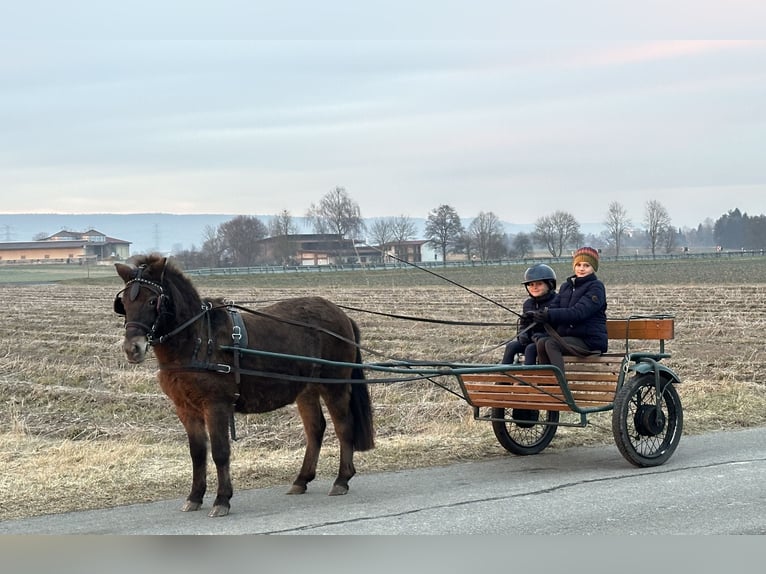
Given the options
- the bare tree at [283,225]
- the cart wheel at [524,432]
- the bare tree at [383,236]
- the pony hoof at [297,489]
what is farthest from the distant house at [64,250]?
the pony hoof at [297,489]

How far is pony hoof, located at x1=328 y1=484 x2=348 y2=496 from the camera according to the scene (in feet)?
24.8

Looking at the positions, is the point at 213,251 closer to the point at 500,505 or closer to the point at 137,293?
the point at 137,293

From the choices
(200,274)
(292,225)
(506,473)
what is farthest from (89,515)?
(292,225)

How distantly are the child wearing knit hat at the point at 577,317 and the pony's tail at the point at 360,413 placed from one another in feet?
5.60

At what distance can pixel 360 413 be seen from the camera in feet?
26.9

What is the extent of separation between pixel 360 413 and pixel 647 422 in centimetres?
266

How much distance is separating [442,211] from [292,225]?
853 inches

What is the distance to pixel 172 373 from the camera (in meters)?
7.11

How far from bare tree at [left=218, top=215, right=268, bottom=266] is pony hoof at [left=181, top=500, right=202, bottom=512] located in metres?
70.5

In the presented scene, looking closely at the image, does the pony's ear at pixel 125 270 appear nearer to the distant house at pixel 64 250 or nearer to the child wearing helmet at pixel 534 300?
the child wearing helmet at pixel 534 300

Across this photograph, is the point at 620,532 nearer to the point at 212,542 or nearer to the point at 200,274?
the point at 212,542

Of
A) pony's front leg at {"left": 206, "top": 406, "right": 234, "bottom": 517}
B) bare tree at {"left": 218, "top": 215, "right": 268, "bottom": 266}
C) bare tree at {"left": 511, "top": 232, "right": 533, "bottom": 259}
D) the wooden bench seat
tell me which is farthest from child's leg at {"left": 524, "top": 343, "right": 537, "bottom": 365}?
bare tree at {"left": 511, "top": 232, "right": 533, "bottom": 259}

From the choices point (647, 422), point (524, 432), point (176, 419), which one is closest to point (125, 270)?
point (524, 432)

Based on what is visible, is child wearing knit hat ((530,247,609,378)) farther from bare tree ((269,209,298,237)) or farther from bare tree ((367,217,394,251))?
bare tree ((269,209,298,237))
